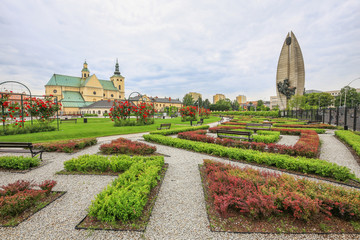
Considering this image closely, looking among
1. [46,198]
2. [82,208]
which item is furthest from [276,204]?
[46,198]

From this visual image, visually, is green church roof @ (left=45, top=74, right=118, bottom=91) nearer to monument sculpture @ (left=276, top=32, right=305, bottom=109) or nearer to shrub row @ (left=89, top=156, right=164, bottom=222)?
monument sculpture @ (left=276, top=32, right=305, bottom=109)

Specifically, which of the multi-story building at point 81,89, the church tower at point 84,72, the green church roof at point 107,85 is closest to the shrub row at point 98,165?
the multi-story building at point 81,89

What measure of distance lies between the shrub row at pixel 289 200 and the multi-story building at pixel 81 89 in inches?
2587

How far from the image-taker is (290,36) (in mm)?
44062

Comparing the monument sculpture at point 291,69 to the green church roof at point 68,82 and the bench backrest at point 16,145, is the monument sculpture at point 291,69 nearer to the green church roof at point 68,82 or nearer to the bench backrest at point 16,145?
the bench backrest at point 16,145

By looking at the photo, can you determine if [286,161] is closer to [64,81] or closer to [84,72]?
[64,81]

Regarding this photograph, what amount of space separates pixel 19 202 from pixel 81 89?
82.2 meters

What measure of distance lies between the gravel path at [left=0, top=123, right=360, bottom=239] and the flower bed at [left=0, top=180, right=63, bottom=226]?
0.22m

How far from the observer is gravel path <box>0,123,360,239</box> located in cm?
278

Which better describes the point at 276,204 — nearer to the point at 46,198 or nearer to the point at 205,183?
the point at 205,183

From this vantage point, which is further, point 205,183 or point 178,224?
point 205,183

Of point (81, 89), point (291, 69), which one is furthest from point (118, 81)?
point (291, 69)

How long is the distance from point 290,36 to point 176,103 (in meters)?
70.7

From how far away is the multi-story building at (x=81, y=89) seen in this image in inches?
2420
